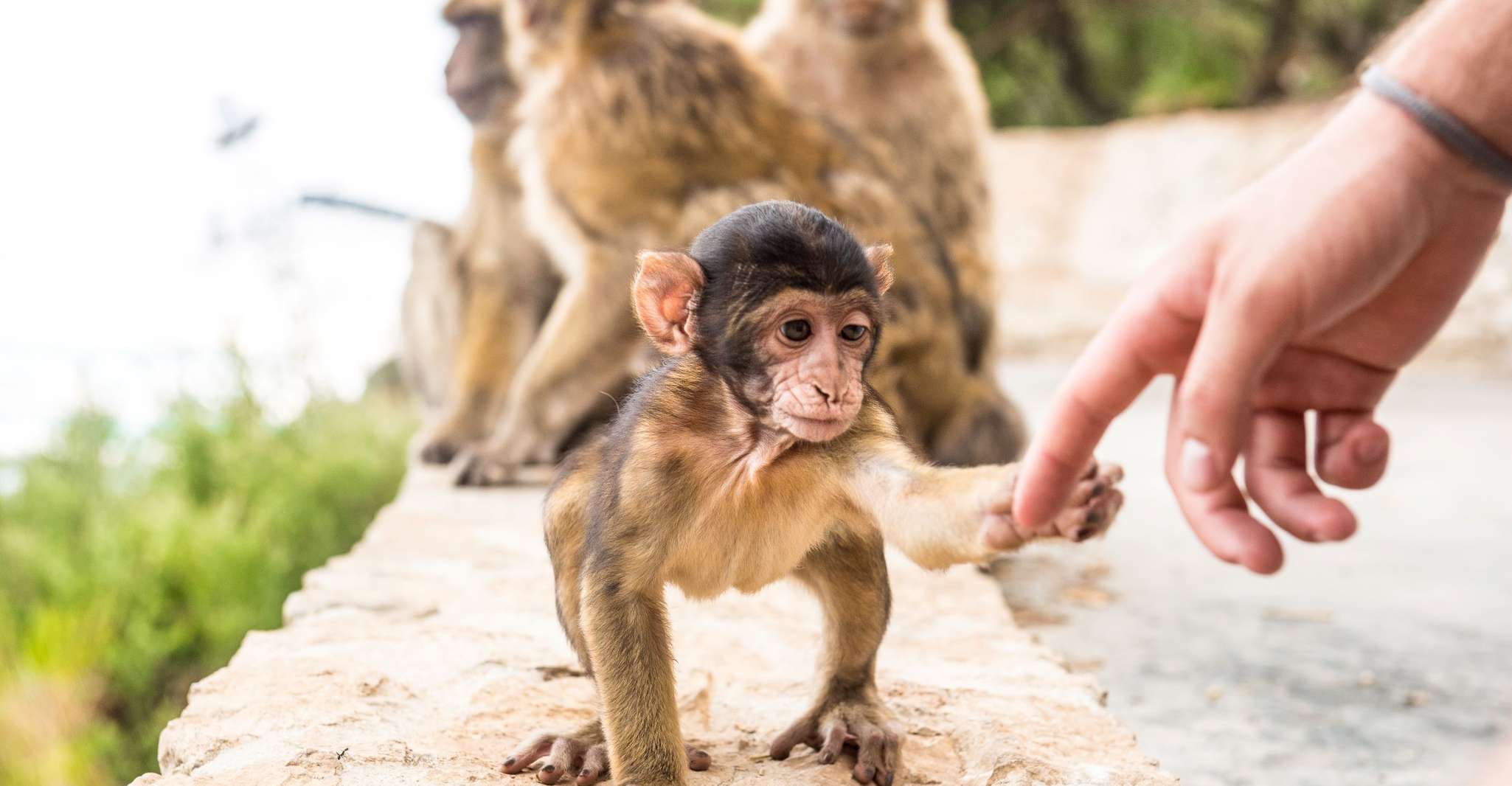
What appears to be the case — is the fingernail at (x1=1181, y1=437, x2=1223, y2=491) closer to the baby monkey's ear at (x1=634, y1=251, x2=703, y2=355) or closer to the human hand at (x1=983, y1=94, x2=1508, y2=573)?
the human hand at (x1=983, y1=94, x2=1508, y2=573)

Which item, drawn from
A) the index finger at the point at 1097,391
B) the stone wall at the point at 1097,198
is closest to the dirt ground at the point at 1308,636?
the index finger at the point at 1097,391

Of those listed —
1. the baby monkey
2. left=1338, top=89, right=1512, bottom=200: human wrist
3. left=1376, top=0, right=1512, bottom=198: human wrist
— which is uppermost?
left=1376, top=0, right=1512, bottom=198: human wrist

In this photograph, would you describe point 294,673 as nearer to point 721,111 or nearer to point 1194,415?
point 1194,415

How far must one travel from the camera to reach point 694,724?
2.26 meters

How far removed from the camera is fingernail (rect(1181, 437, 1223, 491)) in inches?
52.5

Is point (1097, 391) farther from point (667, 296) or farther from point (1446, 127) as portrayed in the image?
point (667, 296)

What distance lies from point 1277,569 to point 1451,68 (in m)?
0.55

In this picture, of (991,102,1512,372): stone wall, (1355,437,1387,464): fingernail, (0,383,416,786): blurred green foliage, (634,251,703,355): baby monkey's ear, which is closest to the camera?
(1355,437,1387,464): fingernail

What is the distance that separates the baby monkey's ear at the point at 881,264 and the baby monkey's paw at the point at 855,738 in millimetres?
651

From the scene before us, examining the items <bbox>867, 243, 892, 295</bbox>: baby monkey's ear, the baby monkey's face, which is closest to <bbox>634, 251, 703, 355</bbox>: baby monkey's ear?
the baby monkey's face

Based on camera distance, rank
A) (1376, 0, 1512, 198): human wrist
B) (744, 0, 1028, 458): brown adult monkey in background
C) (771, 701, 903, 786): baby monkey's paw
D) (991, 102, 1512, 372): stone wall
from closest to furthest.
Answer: (1376, 0, 1512, 198): human wrist < (771, 701, 903, 786): baby monkey's paw < (744, 0, 1028, 458): brown adult monkey in background < (991, 102, 1512, 372): stone wall

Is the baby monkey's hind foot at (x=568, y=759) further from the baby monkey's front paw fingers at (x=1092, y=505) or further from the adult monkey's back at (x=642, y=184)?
the adult monkey's back at (x=642, y=184)

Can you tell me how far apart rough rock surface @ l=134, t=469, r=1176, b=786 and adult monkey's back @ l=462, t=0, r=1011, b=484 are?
1265 millimetres

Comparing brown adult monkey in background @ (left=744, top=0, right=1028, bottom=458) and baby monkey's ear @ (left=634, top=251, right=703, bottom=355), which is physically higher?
brown adult monkey in background @ (left=744, top=0, right=1028, bottom=458)
